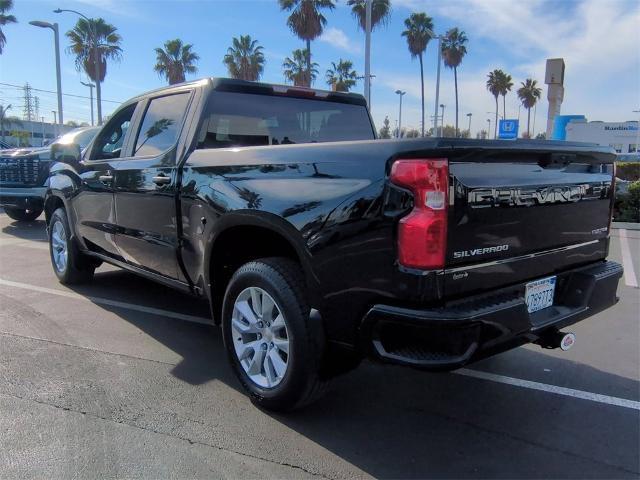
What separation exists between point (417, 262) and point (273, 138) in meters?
2.11

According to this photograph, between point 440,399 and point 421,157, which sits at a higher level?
point 421,157

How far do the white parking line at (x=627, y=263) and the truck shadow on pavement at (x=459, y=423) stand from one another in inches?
131

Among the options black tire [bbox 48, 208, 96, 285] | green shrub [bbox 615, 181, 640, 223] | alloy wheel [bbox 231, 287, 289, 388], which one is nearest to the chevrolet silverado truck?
black tire [bbox 48, 208, 96, 285]

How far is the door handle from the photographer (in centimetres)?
385

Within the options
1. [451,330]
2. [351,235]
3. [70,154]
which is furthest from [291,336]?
[70,154]

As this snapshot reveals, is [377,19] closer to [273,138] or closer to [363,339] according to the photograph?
[273,138]

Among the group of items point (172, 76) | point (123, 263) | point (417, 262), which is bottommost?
point (123, 263)

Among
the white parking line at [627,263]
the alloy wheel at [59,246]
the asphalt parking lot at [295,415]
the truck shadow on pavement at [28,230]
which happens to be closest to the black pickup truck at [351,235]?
the asphalt parking lot at [295,415]

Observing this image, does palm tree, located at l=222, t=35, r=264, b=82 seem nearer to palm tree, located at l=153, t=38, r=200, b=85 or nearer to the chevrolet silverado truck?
palm tree, located at l=153, t=38, r=200, b=85

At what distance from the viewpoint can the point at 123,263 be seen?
4.82m

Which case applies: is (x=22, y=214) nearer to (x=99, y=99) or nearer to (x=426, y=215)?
(x=426, y=215)

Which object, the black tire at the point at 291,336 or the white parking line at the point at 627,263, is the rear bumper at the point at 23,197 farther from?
the white parking line at the point at 627,263

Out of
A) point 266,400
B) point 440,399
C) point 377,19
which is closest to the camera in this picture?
point 266,400

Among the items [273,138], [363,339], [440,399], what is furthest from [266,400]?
[273,138]
